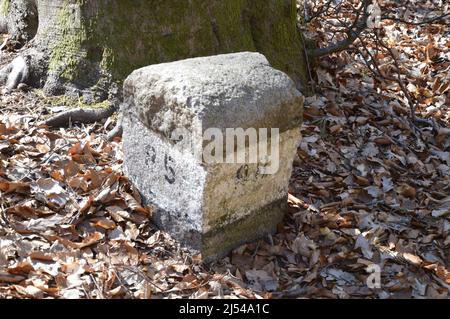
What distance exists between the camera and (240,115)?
2.95 metres

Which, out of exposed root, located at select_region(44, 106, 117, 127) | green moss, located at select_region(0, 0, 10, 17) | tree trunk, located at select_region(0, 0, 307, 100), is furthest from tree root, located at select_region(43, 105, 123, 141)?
green moss, located at select_region(0, 0, 10, 17)

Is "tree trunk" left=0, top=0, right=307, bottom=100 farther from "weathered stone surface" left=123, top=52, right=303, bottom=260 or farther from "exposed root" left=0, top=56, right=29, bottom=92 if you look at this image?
"weathered stone surface" left=123, top=52, right=303, bottom=260

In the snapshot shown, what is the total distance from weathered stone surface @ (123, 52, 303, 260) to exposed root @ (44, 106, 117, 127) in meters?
0.83

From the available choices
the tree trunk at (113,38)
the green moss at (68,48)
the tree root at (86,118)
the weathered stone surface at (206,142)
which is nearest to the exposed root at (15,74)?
the tree trunk at (113,38)

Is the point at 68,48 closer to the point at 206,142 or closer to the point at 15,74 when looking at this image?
the point at 15,74

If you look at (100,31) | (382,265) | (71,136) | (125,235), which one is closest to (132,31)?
(100,31)

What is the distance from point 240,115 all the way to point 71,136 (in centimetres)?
162

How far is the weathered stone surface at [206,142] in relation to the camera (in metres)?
2.96

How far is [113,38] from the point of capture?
4234 millimetres

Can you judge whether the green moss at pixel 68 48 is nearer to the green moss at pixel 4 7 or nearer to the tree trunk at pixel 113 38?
the tree trunk at pixel 113 38

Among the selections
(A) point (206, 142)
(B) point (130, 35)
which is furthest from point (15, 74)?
(A) point (206, 142)

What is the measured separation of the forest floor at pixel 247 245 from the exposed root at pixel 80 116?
69mm

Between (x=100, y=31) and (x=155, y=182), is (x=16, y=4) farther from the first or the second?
(x=155, y=182)
